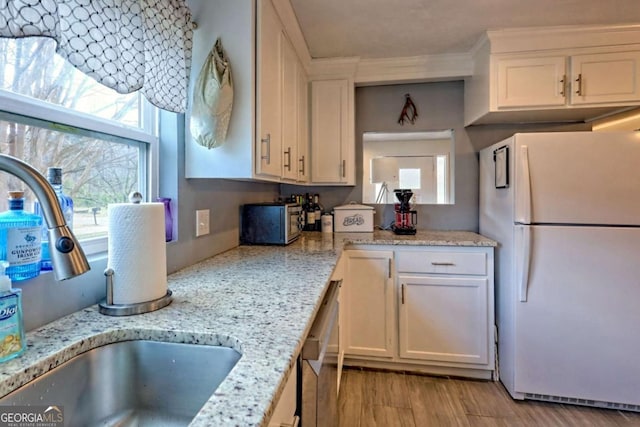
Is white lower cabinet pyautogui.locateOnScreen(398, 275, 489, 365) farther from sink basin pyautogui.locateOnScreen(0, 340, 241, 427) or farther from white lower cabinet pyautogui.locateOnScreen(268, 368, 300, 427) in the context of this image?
sink basin pyautogui.locateOnScreen(0, 340, 241, 427)

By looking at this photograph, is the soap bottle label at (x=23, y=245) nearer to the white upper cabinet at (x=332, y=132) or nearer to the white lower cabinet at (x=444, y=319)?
the white lower cabinet at (x=444, y=319)

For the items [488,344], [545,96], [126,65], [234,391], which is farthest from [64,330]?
[545,96]

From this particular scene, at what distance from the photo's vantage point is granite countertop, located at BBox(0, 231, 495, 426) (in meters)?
0.53

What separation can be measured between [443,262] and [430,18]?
1480 mm

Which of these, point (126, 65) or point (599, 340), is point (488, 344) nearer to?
point (599, 340)

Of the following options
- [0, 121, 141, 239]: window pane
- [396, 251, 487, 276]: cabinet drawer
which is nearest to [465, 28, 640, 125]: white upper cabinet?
[396, 251, 487, 276]: cabinet drawer

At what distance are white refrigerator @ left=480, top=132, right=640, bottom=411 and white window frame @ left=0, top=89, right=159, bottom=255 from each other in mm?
1857

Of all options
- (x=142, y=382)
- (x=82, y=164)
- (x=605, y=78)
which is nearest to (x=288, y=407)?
(x=142, y=382)

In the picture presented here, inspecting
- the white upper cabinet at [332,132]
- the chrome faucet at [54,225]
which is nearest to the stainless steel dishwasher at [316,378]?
the chrome faucet at [54,225]

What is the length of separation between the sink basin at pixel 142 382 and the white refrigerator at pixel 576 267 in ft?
5.78

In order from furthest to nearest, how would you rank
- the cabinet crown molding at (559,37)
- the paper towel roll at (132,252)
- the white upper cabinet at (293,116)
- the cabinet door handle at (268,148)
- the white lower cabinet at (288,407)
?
the cabinet crown molding at (559,37), the white upper cabinet at (293,116), the cabinet door handle at (268,148), the paper towel roll at (132,252), the white lower cabinet at (288,407)

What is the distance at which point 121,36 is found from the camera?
3.02 feet

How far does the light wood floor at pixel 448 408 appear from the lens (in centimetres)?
171

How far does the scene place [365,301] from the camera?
2156 mm
